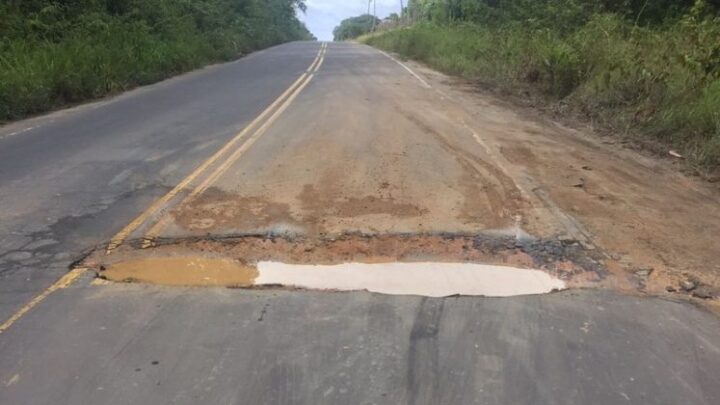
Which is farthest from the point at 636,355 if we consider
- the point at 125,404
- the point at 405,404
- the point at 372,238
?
the point at 125,404

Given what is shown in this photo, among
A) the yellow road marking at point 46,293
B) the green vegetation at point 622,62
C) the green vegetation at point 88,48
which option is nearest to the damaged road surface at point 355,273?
the yellow road marking at point 46,293

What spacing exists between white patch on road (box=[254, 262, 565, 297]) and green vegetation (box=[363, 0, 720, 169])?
4.85m

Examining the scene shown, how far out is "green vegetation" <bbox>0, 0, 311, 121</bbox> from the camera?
12.6 meters

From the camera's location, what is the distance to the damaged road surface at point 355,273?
337 cm

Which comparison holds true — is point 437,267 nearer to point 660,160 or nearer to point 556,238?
point 556,238

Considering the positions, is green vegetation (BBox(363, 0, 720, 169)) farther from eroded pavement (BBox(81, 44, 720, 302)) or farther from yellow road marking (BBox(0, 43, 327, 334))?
yellow road marking (BBox(0, 43, 327, 334))

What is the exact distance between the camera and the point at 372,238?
17.8 ft

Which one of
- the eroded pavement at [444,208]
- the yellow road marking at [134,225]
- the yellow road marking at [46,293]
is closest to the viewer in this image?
the yellow road marking at [46,293]

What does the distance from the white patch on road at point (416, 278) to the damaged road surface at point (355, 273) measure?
0.07ft

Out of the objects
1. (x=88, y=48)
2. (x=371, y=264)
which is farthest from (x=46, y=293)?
(x=88, y=48)

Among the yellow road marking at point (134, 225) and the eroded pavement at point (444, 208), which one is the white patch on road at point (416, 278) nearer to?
the eroded pavement at point (444, 208)

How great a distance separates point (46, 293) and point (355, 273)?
2146mm

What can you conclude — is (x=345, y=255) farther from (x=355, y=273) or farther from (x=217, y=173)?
(x=217, y=173)

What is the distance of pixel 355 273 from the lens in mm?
4797
